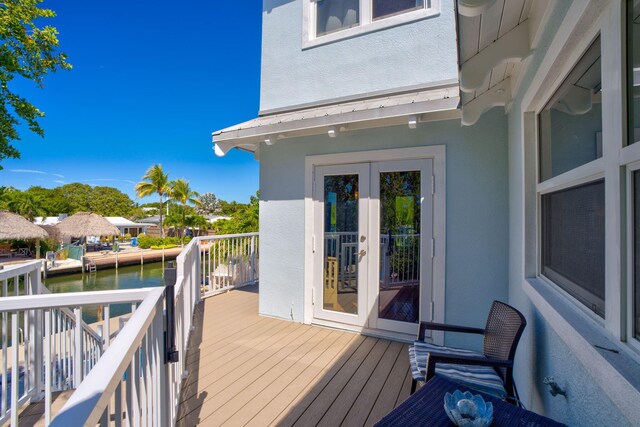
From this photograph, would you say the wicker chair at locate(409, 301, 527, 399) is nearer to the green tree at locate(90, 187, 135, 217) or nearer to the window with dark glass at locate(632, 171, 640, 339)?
the window with dark glass at locate(632, 171, 640, 339)

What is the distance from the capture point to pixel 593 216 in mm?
1307

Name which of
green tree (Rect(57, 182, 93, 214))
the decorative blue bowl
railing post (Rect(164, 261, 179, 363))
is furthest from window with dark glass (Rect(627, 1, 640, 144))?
green tree (Rect(57, 182, 93, 214))

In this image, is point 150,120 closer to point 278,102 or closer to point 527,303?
point 278,102

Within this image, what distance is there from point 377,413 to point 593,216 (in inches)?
81.4

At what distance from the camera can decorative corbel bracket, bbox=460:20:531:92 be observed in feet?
6.62

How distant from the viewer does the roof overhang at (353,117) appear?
3.24 m

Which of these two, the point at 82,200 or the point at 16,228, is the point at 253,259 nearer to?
the point at 16,228

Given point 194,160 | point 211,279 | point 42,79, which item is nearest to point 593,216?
point 211,279

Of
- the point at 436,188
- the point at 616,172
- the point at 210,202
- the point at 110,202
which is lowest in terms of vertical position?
the point at 616,172

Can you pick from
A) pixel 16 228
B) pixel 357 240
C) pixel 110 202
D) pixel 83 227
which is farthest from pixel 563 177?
pixel 110 202

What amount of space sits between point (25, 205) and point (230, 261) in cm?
2751

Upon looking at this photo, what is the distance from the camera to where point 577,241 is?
Result: 152cm

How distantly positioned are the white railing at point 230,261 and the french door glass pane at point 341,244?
2.67 metres

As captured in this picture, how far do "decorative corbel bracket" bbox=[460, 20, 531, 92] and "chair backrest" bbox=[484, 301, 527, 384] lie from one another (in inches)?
64.0
